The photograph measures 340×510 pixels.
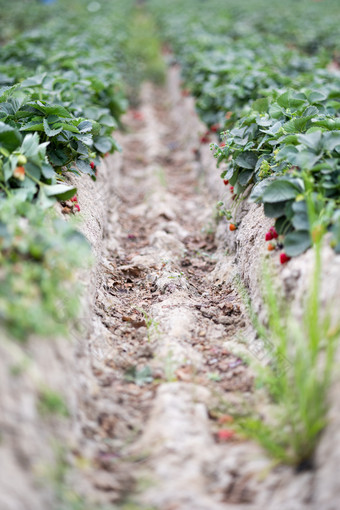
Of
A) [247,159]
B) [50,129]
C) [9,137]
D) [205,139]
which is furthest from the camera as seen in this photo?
[205,139]

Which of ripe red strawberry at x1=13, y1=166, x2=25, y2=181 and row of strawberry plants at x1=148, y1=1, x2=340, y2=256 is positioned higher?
ripe red strawberry at x1=13, y1=166, x2=25, y2=181

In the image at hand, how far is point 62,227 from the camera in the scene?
201cm

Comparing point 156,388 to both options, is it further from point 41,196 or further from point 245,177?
point 245,177

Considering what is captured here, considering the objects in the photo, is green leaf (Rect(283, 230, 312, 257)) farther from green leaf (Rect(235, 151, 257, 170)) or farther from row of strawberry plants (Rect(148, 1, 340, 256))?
green leaf (Rect(235, 151, 257, 170))

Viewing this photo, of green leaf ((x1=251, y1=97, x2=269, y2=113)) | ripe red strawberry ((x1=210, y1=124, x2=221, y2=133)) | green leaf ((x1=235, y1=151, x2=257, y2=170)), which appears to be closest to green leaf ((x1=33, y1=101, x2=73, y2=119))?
green leaf ((x1=235, y1=151, x2=257, y2=170))

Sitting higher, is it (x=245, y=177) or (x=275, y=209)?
(x=275, y=209)

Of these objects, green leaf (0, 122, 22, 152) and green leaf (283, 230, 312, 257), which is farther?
green leaf (0, 122, 22, 152)

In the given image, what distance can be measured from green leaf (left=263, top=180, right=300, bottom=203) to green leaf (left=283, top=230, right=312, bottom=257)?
0.20 meters

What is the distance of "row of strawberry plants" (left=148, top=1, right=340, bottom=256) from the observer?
7.43ft

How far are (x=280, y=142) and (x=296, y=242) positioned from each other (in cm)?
81

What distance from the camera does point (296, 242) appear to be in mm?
2248

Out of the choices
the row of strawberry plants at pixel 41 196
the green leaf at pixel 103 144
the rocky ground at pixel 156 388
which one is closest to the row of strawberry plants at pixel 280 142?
the rocky ground at pixel 156 388

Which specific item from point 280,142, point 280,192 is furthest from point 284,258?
point 280,142

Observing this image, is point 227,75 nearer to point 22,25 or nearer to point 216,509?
point 216,509
